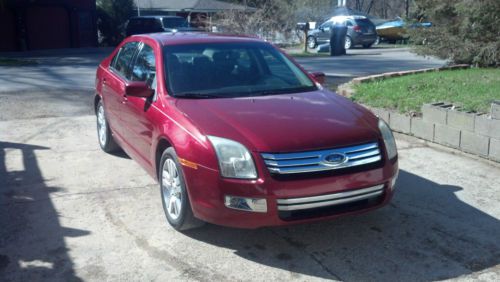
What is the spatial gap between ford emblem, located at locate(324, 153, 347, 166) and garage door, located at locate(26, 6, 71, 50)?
88.4 ft

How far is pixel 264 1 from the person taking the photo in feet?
116

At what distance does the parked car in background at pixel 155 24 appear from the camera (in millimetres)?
24486

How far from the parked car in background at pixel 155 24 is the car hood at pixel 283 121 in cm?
1997

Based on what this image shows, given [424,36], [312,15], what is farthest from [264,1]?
[424,36]

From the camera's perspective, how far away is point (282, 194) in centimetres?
391

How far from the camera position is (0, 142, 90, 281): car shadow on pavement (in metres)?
3.89

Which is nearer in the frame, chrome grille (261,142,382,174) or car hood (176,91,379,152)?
chrome grille (261,142,382,174)

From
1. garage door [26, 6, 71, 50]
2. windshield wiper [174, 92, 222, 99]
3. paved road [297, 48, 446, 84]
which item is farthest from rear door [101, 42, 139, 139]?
→ garage door [26, 6, 71, 50]

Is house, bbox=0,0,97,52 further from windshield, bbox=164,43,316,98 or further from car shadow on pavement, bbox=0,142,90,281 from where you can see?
windshield, bbox=164,43,316,98

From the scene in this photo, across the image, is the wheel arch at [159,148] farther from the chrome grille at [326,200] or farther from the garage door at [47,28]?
the garage door at [47,28]

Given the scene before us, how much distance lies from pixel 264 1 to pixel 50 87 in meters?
24.7

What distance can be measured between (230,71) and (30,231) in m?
2.33

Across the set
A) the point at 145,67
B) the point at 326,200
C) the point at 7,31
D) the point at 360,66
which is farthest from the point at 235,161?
the point at 7,31

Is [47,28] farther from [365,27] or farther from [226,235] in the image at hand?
[226,235]
